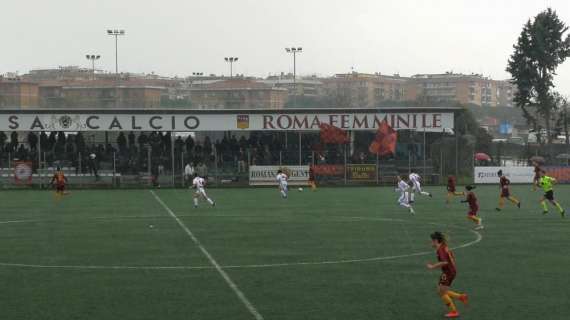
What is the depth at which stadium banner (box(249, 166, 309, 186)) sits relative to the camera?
201ft

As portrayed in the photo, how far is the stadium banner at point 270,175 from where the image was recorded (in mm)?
61250

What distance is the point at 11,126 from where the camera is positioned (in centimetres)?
6216

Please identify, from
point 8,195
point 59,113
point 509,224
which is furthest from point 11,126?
point 509,224

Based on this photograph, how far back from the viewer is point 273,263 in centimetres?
2116

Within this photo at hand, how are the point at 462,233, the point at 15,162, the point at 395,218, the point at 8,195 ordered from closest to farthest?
the point at 462,233
the point at 395,218
the point at 8,195
the point at 15,162

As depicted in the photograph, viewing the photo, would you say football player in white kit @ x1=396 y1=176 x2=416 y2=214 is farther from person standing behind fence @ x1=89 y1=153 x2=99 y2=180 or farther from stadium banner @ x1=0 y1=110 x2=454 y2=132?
person standing behind fence @ x1=89 y1=153 x2=99 y2=180

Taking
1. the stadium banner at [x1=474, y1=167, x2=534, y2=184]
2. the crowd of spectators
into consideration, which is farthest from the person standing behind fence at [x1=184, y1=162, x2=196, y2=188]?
the stadium banner at [x1=474, y1=167, x2=534, y2=184]

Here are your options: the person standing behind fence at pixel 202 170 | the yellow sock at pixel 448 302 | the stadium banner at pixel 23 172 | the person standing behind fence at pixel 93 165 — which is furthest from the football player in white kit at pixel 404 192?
the stadium banner at pixel 23 172

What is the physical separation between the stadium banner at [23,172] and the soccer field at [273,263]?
21168 mm

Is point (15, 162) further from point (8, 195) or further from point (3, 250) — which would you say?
point (3, 250)

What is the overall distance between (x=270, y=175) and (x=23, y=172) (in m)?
16.5

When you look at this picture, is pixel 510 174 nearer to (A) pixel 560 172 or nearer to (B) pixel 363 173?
(A) pixel 560 172

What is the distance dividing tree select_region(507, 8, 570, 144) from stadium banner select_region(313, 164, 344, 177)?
30.0 metres

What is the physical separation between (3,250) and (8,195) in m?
28.9
